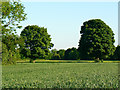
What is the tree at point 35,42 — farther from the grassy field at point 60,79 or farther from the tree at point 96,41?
the grassy field at point 60,79

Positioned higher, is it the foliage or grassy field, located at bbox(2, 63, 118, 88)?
the foliage

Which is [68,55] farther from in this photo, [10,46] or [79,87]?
[79,87]

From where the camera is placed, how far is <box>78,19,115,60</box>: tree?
62.7 metres

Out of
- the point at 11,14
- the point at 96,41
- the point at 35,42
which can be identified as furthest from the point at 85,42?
the point at 11,14

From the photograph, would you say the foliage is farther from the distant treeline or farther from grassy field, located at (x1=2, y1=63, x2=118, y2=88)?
the distant treeline

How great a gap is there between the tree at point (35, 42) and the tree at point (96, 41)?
42.4 ft

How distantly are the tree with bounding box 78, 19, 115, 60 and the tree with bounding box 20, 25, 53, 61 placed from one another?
12.9 meters

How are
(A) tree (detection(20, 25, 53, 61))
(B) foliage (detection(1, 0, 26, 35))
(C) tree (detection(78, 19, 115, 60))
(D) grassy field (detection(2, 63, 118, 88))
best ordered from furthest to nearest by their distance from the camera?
(A) tree (detection(20, 25, 53, 61))
(C) tree (detection(78, 19, 115, 60))
(B) foliage (detection(1, 0, 26, 35))
(D) grassy field (detection(2, 63, 118, 88))

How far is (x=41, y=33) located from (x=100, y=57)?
2324 centimetres

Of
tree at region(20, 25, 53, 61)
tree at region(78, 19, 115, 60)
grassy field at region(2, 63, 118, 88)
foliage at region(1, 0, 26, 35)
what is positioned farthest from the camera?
tree at region(20, 25, 53, 61)

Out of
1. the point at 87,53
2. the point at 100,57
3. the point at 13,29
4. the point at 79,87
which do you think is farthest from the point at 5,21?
the point at 100,57

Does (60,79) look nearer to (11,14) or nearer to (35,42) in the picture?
(11,14)

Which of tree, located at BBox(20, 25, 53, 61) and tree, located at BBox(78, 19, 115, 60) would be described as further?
tree, located at BBox(20, 25, 53, 61)

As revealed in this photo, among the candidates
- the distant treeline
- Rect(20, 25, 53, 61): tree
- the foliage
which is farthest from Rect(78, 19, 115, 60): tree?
the foliage
